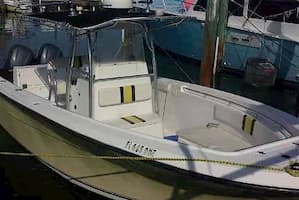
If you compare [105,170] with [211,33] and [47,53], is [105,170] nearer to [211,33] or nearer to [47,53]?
[47,53]

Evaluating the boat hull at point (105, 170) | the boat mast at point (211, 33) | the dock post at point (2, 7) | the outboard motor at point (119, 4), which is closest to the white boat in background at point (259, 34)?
the boat mast at point (211, 33)

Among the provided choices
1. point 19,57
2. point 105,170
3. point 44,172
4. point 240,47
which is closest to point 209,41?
point 240,47

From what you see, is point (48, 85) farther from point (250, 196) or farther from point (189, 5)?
point (189, 5)

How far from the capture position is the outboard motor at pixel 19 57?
8.31m

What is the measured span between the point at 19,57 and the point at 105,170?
12.7 feet

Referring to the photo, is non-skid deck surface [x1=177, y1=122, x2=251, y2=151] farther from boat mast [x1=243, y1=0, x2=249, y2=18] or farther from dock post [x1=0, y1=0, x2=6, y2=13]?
dock post [x1=0, y1=0, x2=6, y2=13]

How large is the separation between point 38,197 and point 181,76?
763cm

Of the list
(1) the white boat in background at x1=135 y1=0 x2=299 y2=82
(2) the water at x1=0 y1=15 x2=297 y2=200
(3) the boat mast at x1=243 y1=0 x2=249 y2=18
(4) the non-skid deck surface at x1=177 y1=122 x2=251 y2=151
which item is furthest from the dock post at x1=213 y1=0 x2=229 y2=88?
(4) the non-skid deck surface at x1=177 y1=122 x2=251 y2=151

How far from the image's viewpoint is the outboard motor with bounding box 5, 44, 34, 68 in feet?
27.3

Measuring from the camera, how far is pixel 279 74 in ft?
39.0

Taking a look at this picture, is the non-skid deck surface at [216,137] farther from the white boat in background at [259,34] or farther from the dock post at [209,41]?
the white boat in background at [259,34]

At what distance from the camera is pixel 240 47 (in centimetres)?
1267

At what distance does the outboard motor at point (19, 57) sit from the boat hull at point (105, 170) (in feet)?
5.22

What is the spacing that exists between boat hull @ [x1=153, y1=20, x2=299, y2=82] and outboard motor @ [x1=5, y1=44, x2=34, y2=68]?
5121mm
